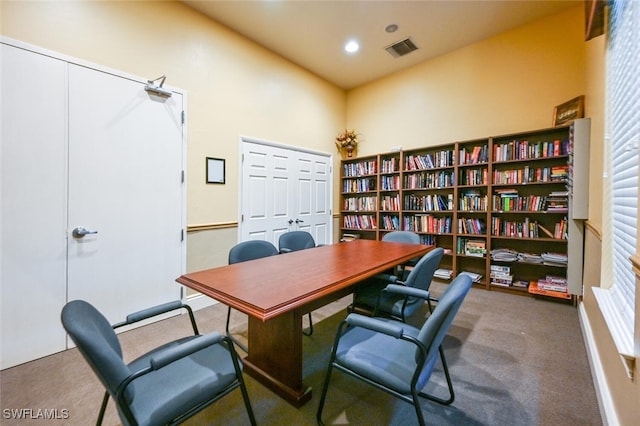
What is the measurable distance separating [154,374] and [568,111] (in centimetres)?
429

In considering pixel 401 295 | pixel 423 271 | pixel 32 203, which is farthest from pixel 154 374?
pixel 32 203

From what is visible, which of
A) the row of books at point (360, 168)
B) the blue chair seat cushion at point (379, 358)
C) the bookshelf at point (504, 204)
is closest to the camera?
the blue chair seat cushion at point (379, 358)

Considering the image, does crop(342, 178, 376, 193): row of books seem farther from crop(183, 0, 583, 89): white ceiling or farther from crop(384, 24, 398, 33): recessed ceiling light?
crop(384, 24, 398, 33): recessed ceiling light

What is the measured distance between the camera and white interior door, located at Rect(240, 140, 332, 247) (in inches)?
137

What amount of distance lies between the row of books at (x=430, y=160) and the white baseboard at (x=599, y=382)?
7.42 ft

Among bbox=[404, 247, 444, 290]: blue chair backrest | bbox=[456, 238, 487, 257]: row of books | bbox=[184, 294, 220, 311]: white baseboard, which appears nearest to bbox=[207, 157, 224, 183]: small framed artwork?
bbox=[184, 294, 220, 311]: white baseboard

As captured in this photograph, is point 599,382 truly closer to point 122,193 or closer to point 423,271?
point 423,271

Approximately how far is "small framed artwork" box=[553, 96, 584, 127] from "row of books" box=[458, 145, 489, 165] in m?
0.72

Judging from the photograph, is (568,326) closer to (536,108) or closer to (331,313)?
(331,313)

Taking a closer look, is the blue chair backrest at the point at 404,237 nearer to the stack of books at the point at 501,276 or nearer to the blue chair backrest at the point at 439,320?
the stack of books at the point at 501,276

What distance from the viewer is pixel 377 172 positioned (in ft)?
14.5

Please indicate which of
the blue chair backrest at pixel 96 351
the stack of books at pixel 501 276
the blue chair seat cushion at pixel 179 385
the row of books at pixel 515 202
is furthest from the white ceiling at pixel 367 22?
the blue chair seat cushion at pixel 179 385

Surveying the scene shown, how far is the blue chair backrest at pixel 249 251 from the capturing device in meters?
2.20

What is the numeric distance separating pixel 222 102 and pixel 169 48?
693mm
